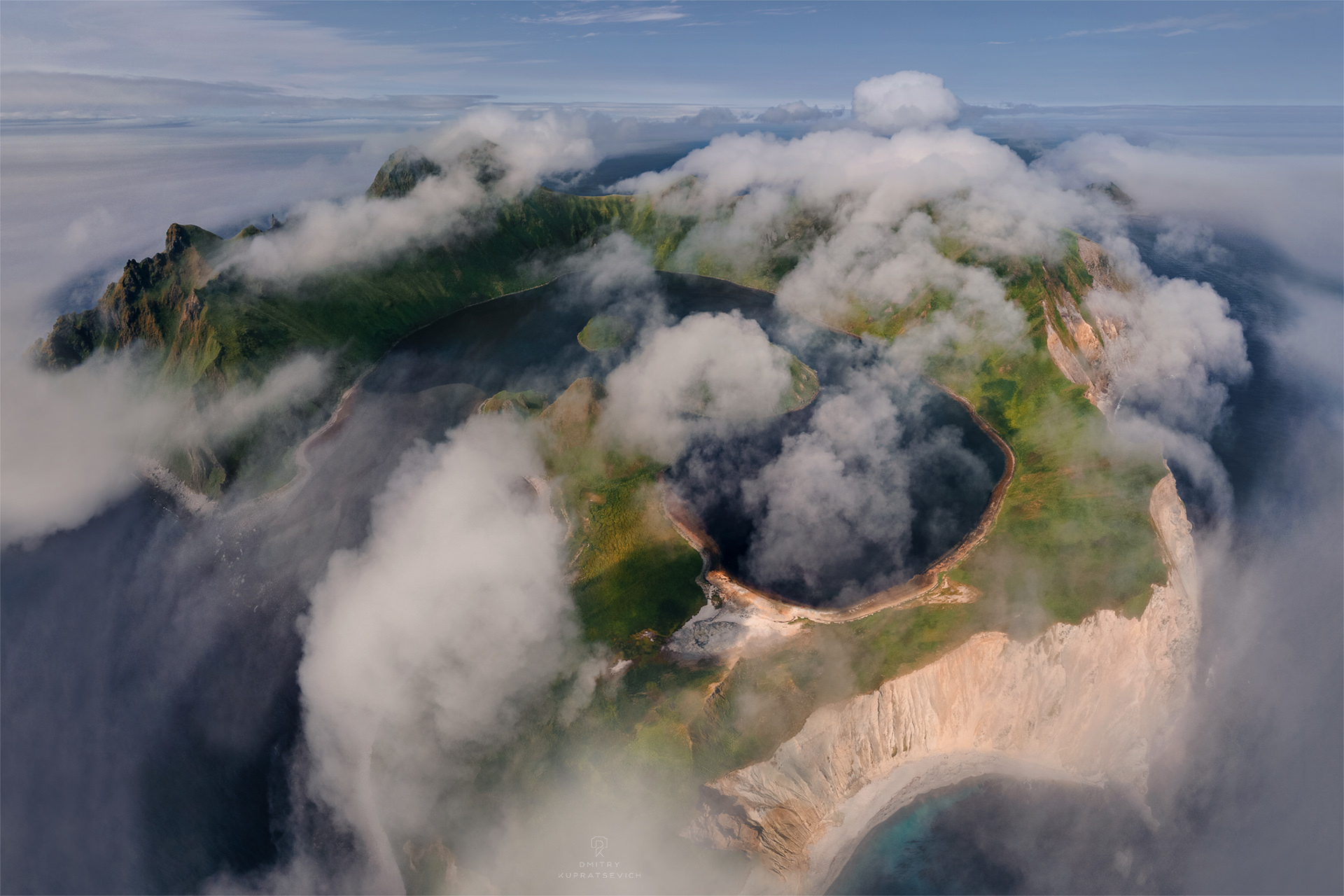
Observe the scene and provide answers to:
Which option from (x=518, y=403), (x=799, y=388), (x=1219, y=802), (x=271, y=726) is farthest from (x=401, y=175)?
(x=1219, y=802)

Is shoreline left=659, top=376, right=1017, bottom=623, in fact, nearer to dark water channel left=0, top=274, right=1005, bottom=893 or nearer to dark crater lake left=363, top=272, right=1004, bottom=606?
dark crater lake left=363, top=272, right=1004, bottom=606

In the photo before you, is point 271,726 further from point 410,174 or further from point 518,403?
point 410,174

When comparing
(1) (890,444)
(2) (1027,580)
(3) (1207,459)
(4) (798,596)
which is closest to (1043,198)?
(3) (1207,459)

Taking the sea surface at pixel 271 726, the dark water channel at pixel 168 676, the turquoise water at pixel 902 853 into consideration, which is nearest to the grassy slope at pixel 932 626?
the dark water channel at pixel 168 676

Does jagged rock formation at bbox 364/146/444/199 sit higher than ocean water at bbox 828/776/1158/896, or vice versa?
jagged rock formation at bbox 364/146/444/199

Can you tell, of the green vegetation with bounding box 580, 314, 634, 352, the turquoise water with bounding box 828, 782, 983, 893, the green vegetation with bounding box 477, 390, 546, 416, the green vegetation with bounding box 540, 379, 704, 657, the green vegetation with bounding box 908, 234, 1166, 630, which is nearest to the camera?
the turquoise water with bounding box 828, 782, 983, 893

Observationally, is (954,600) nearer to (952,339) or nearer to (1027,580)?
(1027,580)

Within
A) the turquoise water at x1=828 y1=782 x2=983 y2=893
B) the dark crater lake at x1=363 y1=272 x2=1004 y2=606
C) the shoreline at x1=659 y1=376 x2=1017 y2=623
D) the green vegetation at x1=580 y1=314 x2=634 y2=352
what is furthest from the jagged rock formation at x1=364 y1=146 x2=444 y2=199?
the turquoise water at x1=828 y1=782 x2=983 y2=893
